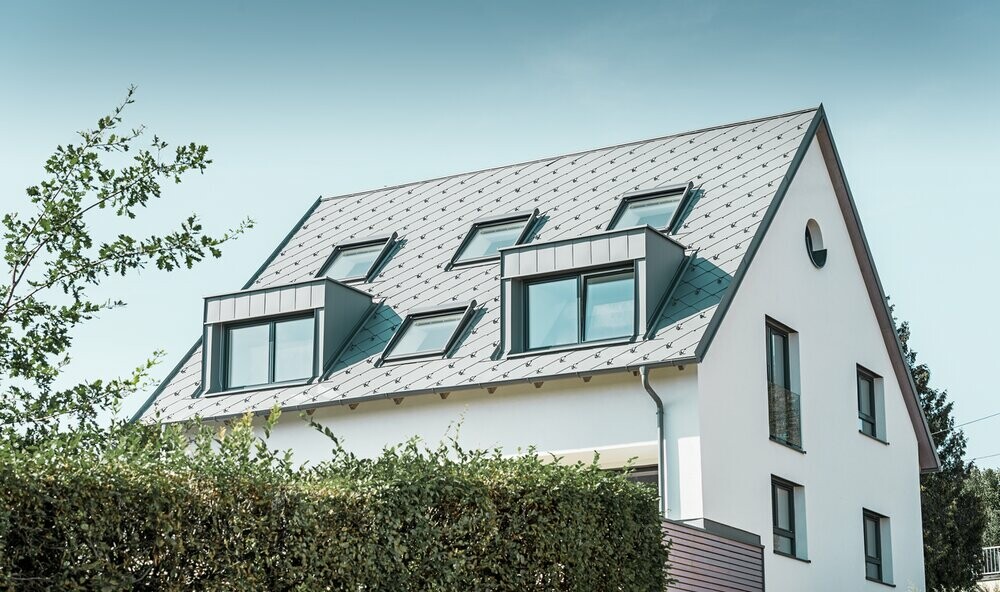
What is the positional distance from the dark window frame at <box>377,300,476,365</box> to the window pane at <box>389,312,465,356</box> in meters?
0.04

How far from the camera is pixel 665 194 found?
2244cm

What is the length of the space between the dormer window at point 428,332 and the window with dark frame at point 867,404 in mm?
7523

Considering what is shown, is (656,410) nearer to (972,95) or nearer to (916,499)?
(972,95)

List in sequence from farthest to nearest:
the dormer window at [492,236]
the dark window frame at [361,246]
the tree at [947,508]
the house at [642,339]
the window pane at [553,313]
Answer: the tree at [947,508], the dark window frame at [361,246], the dormer window at [492,236], the window pane at [553,313], the house at [642,339]

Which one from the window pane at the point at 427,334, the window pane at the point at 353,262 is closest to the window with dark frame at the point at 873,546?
the window pane at the point at 427,334

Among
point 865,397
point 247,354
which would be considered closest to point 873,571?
point 865,397

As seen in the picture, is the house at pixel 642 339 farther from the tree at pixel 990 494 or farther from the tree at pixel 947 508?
the tree at pixel 990 494

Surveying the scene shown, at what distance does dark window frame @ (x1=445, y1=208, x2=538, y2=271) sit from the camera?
74.7 feet

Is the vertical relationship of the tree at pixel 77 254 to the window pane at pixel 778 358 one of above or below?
below

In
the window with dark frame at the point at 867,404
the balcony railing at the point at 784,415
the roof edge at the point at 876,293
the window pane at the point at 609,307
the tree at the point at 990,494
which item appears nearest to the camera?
the window pane at the point at 609,307

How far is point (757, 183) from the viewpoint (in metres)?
21.7

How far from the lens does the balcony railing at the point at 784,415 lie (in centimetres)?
2077

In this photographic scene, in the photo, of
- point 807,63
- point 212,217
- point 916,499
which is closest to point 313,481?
point 212,217

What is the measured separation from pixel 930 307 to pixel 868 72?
1931cm
